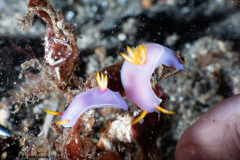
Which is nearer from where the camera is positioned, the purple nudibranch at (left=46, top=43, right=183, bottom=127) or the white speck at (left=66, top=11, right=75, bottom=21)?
the purple nudibranch at (left=46, top=43, right=183, bottom=127)

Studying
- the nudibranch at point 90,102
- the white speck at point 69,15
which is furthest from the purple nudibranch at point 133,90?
the white speck at point 69,15

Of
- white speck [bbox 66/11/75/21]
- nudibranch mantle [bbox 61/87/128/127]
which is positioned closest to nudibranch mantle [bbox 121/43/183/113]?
nudibranch mantle [bbox 61/87/128/127]

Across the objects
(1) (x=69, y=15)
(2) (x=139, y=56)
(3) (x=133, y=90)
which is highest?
(1) (x=69, y=15)

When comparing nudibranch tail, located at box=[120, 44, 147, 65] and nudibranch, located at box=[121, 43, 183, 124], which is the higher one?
nudibranch tail, located at box=[120, 44, 147, 65]

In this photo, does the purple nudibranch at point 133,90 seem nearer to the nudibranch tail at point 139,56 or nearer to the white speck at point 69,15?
the nudibranch tail at point 139,56

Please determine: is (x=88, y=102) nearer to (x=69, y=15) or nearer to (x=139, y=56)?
(x=139, y=56)

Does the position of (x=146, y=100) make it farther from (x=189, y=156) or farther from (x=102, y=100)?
(x=189, y=156)

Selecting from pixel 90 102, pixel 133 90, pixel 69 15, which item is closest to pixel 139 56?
pixel 133 90

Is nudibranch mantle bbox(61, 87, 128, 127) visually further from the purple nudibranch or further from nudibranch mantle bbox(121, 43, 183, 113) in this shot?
nudibranch mantle bbox(121, 43, 183, 113)
